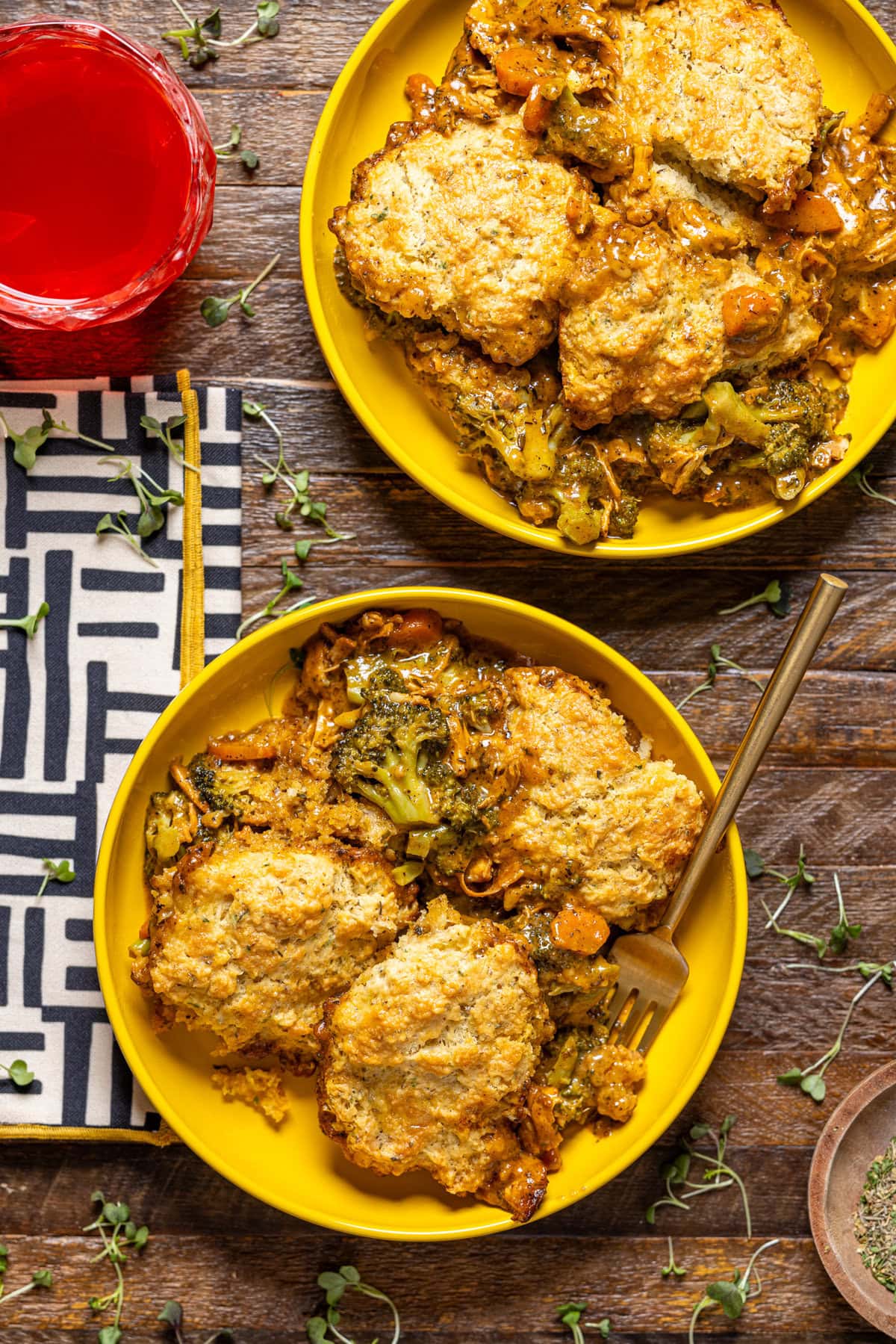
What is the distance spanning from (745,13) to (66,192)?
1685 mm

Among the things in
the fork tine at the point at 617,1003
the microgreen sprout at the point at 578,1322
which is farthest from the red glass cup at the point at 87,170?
the microgreen sprout at the point at 578,1322

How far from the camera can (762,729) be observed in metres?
2.69

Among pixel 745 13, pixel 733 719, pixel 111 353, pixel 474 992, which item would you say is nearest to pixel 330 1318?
pixel 474 992

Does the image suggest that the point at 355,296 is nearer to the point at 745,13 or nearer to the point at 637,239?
the point at 637,239

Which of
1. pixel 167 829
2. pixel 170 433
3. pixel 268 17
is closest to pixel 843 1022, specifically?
pixel 167 829

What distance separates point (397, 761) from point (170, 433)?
1.11m

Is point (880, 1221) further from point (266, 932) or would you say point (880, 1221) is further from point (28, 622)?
point (28, 622)

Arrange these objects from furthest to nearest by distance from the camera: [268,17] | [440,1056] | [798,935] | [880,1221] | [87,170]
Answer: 1. [798,935]
2. [880,1221]
3. [268,17]
4. [87,170]
5. [440,1056]

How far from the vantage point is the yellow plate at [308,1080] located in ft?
8.93

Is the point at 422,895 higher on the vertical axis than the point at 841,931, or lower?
higher

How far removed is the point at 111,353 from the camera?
3.05 metres

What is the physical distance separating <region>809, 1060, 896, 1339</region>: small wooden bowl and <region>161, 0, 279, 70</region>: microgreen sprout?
3.23 metres

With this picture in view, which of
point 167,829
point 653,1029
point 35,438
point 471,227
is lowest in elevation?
point 653,1029

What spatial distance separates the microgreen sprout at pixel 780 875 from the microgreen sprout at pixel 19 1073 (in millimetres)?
2068
